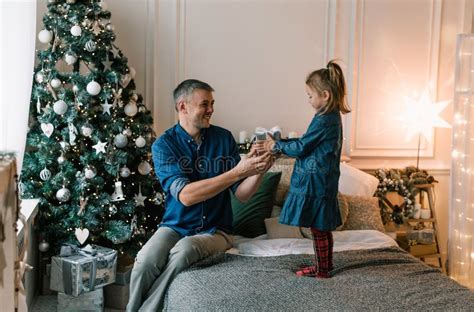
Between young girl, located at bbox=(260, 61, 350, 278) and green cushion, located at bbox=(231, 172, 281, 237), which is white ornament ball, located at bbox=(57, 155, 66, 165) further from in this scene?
young girl, located at bbox=(260, 61, 350, 278)

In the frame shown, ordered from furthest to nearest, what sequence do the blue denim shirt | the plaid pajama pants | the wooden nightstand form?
the wooden nightstand < the blue denim shirt < the plaid pajama pants

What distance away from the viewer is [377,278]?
2607mm

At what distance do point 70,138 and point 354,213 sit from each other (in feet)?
5.75

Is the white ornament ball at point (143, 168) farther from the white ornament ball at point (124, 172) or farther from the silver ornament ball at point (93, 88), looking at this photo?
the silver ornament ball at point (93, 88)

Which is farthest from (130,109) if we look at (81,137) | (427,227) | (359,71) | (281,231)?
(427,227)

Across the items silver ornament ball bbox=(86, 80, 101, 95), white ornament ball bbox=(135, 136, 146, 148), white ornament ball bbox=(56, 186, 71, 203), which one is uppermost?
silver ornament ball bbox=(86, 80, 101, 95)

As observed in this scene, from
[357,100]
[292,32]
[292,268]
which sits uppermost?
[292,32]

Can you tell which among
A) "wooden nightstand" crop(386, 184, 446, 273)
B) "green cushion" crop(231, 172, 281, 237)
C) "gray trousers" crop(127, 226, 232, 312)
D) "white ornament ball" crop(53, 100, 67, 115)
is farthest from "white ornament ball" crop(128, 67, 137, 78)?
"wooden nightstand" crop(386, 184, 446, 273)

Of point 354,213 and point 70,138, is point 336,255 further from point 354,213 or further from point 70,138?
point 70,138

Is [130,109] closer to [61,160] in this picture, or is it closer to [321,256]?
[61,160]

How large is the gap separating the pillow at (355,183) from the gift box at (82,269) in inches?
59.3

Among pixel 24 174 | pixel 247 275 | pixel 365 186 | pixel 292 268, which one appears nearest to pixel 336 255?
pixel 292 268

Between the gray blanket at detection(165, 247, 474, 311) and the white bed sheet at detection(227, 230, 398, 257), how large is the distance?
17cm

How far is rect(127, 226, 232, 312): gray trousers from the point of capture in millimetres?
2693
